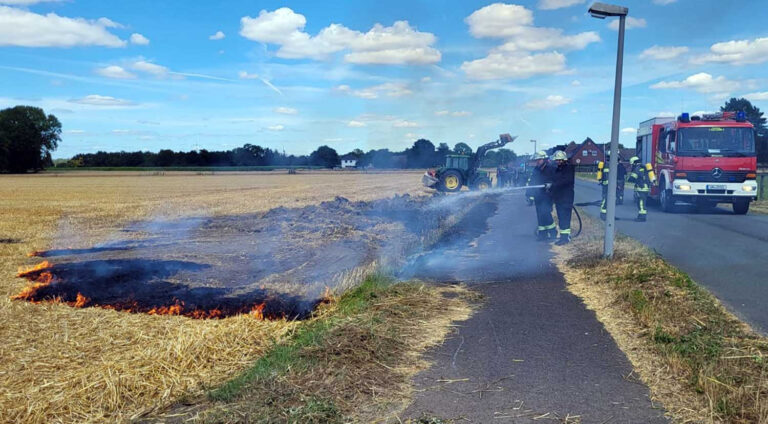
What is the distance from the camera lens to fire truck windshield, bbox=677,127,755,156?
17391 millimetres

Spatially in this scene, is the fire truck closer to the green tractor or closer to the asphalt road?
the asphalt road

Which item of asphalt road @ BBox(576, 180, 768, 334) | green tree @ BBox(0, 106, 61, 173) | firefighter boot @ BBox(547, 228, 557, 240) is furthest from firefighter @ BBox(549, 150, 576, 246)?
green tree @ BBox(0, 106, 61, 173)

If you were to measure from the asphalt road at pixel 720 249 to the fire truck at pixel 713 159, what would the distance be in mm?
723

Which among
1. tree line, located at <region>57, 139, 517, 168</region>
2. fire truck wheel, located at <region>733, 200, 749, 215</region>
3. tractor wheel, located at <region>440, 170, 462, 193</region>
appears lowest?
fire truck wheel, located at <region>733, 200, 749, 215</region>

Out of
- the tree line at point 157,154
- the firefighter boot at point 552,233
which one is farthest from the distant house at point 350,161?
the firefighter boot at point 552,233

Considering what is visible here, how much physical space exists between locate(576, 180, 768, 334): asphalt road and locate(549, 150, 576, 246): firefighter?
1722mm

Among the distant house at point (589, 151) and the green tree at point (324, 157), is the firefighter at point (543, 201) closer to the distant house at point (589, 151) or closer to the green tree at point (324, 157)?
the green tree at point (324, 157)

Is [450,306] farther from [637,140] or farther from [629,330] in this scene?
[637,140]

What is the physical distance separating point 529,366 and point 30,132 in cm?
1684

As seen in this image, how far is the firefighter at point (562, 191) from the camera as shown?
11547mm

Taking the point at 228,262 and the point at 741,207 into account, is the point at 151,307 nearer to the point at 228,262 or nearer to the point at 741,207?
the point at 228,262

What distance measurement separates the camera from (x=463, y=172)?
99.6 feet

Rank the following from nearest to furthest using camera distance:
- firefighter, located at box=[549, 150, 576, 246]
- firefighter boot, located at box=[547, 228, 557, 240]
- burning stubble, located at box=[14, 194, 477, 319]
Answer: burning stubble, located at box=[14, 194, 477, 319], firefighter, located at box=[549, 150, 576, 246], firefighter boot, located at box=[547, 228, 557, 240]

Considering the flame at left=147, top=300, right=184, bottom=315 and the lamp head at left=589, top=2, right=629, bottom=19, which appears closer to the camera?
the flame at left=147, top=300, right=184, bottom=315
